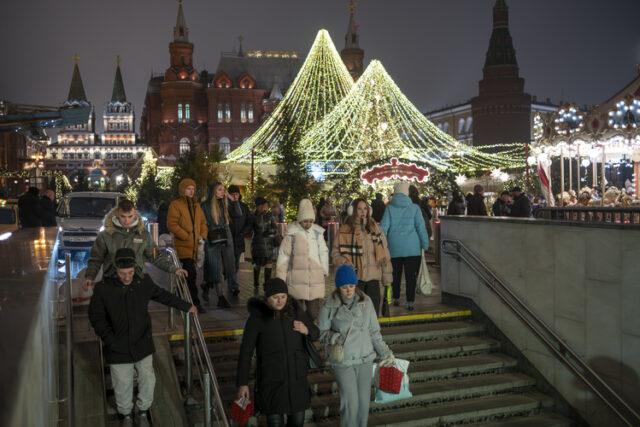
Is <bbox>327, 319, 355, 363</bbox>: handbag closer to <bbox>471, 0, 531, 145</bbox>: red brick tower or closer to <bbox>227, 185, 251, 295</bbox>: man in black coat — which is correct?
<bbox>227, 185, 251, 295</bbox>: man in black coat

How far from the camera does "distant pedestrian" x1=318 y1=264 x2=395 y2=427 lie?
5.30 meters

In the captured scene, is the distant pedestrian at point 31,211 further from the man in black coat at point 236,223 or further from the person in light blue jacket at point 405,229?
the person in light blue jacket at point 405,229

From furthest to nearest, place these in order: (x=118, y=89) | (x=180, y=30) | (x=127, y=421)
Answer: (x=118, y=89)
(x=180, y=30)
(x=127, y=421)

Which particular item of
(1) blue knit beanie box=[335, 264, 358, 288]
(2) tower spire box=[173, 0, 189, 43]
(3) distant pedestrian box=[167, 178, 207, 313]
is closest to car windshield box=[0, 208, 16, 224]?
(3) distant pedestrian box=[167, 178, 207, 313]

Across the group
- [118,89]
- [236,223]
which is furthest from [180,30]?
[236,223]

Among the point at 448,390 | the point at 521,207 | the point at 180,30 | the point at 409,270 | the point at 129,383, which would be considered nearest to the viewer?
the point at 129,383

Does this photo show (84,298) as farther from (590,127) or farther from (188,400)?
(590,127)

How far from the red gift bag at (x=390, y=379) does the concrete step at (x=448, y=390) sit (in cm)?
152

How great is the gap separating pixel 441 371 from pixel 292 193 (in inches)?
652

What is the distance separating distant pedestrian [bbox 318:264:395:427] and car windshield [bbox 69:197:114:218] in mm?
10884

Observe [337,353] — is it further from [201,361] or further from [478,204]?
[478,204]

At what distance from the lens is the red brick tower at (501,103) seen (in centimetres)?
8394

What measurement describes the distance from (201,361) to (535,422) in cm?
401

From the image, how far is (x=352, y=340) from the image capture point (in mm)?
5305
